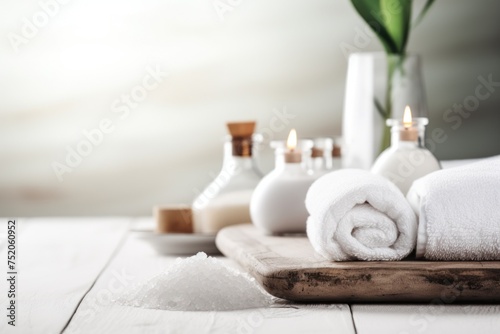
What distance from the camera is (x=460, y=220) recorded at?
0.83 metres

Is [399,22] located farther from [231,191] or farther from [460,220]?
[460,220]

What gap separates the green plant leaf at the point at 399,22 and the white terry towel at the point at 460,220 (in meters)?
0.77

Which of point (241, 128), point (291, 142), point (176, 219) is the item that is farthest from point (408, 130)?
point (176, 219)

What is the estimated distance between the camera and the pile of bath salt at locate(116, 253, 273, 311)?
2.62 ft

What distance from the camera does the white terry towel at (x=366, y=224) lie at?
0.84 meters

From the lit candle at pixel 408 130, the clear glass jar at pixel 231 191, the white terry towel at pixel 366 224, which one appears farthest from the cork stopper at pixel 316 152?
the white terry towel at pixel 366 224

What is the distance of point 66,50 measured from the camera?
7.07ft

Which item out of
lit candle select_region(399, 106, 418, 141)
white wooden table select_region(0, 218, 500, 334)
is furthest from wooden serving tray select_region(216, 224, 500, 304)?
lit candle select_region(399, 106, 418, 141)

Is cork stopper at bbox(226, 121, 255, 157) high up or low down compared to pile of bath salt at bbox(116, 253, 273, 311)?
up

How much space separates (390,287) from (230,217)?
57cm

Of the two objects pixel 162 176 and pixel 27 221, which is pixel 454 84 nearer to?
pixel 162 176

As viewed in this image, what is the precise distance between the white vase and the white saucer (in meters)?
0.34

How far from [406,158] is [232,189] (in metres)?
0.31

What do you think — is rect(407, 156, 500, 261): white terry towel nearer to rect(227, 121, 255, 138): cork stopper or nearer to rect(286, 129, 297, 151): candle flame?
rect(286, 129, 297, 151): candle flame
